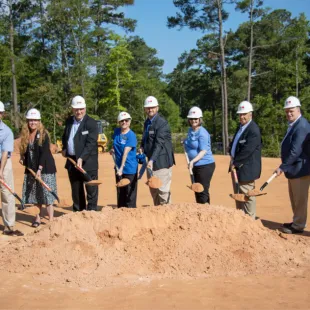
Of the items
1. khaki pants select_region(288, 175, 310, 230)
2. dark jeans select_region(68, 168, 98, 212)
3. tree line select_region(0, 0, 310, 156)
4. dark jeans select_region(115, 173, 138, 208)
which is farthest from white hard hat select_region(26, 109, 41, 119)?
tree line select_region(0, 0, 310, 156)

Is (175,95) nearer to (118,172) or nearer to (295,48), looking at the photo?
(295,48)

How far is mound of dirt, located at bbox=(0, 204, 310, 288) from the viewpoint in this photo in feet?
14.1

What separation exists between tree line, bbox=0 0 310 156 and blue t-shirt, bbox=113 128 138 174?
17.6 m

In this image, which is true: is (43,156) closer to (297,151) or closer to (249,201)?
(249,201)

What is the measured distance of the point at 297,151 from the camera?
5332mm

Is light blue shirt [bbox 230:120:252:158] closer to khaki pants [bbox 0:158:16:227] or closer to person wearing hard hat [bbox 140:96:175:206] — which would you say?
person wearing hard hat [bbox 140:96:175:206]

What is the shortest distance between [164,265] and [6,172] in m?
2.70

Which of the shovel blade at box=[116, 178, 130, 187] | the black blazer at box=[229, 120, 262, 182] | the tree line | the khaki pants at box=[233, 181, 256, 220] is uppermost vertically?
the tree line

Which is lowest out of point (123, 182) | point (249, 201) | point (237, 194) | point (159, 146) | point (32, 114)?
point (249, 201)

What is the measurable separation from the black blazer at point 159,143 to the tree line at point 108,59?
17.9 metres

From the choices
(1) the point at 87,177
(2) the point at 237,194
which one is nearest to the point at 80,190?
(1) the point at 87,177

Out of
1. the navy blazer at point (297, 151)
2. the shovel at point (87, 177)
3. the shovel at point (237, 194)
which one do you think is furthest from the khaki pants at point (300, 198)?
the shovel at point (87, 177)

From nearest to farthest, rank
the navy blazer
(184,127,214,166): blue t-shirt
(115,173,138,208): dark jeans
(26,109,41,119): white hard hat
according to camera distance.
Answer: the navy blazer, (26,109,41,119): white hard hat, (184,127,214,166): blue t-shirt, (115,173,138,208): dark jeans

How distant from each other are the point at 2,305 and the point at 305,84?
34.7 m
